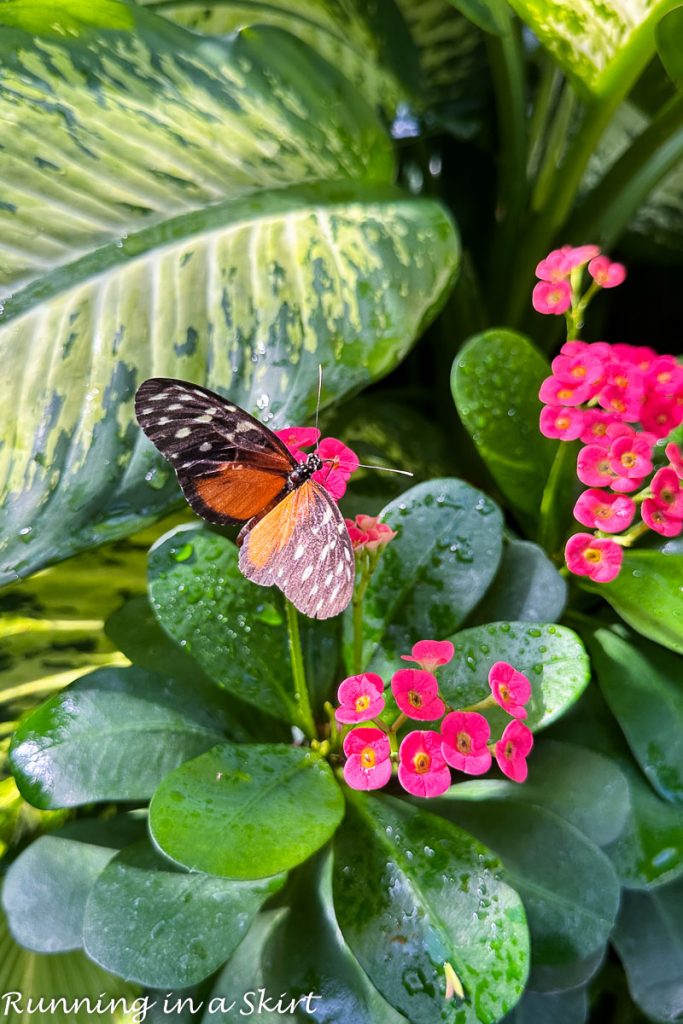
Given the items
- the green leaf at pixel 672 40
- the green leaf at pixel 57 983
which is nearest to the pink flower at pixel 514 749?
the green leaf at pixel 57 983

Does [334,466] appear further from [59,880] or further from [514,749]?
[59,880]

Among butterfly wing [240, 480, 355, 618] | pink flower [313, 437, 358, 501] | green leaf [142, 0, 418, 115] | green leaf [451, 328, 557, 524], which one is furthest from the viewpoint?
green leaf [142, 0, 418, 115]

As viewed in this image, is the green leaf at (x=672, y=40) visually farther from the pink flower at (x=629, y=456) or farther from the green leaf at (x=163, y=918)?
the green leaf at (x=163, y=918)

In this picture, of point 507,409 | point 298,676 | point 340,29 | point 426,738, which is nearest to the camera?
point 426,738

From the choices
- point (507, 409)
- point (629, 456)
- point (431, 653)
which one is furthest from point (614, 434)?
point (431, 653)

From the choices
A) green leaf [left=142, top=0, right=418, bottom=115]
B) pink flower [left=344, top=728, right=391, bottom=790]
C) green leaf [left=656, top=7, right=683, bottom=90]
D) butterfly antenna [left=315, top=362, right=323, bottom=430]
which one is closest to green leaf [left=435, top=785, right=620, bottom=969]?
pink flower [left=344, top=728, right=391, bottom=790]

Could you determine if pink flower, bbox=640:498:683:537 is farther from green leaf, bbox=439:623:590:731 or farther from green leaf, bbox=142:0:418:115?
green leaf, bbox=142:0:418:115

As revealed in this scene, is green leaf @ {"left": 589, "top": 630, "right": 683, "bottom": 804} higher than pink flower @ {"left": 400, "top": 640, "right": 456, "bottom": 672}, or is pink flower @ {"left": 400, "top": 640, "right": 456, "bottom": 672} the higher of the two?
pink flower @ {"left": 400, "top": 640, "right": 456, "bottom": 672}
